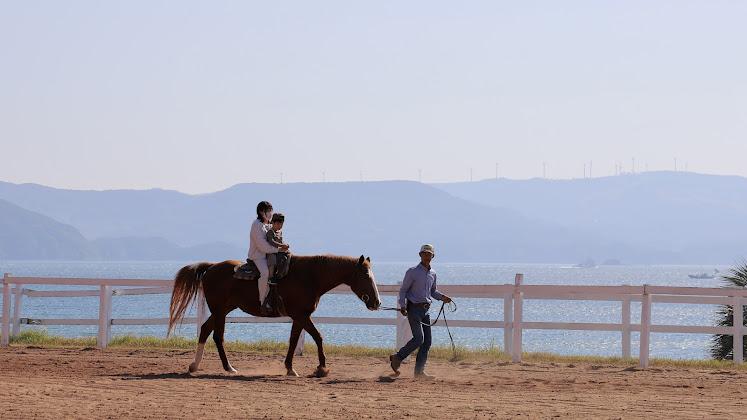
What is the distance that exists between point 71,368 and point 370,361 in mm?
5043

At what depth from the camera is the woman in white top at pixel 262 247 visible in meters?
16.8

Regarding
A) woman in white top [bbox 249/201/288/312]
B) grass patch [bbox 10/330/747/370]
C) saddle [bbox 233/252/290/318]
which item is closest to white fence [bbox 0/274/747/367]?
grass patch [bbox 10/330/747/370]

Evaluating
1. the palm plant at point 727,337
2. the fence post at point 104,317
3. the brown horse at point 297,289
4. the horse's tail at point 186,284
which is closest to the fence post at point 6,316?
the fence post at point 104,317

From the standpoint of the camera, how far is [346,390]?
15453mm

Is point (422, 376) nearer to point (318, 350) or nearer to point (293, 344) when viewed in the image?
point (318, 350)

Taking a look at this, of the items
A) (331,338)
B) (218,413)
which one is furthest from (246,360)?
(331,338)

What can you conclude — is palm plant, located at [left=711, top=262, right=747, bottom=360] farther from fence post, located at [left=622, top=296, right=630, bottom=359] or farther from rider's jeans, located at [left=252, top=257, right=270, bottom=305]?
rider's jeans, located at [left=252, top=257, right=270, bottom=305]

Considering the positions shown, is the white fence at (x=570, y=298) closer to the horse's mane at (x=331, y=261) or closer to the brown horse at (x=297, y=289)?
the brown horse at (x=297, y=289)

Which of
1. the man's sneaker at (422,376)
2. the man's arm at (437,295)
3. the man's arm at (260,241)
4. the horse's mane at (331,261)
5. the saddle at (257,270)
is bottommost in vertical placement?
the man's sneaker at (422,376)

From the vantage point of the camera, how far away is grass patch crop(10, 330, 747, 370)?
20.8 metres

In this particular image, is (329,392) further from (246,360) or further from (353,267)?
(246,360)

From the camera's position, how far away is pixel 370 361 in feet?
67.4

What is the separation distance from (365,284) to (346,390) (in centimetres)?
192

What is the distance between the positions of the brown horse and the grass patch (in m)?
4.36
